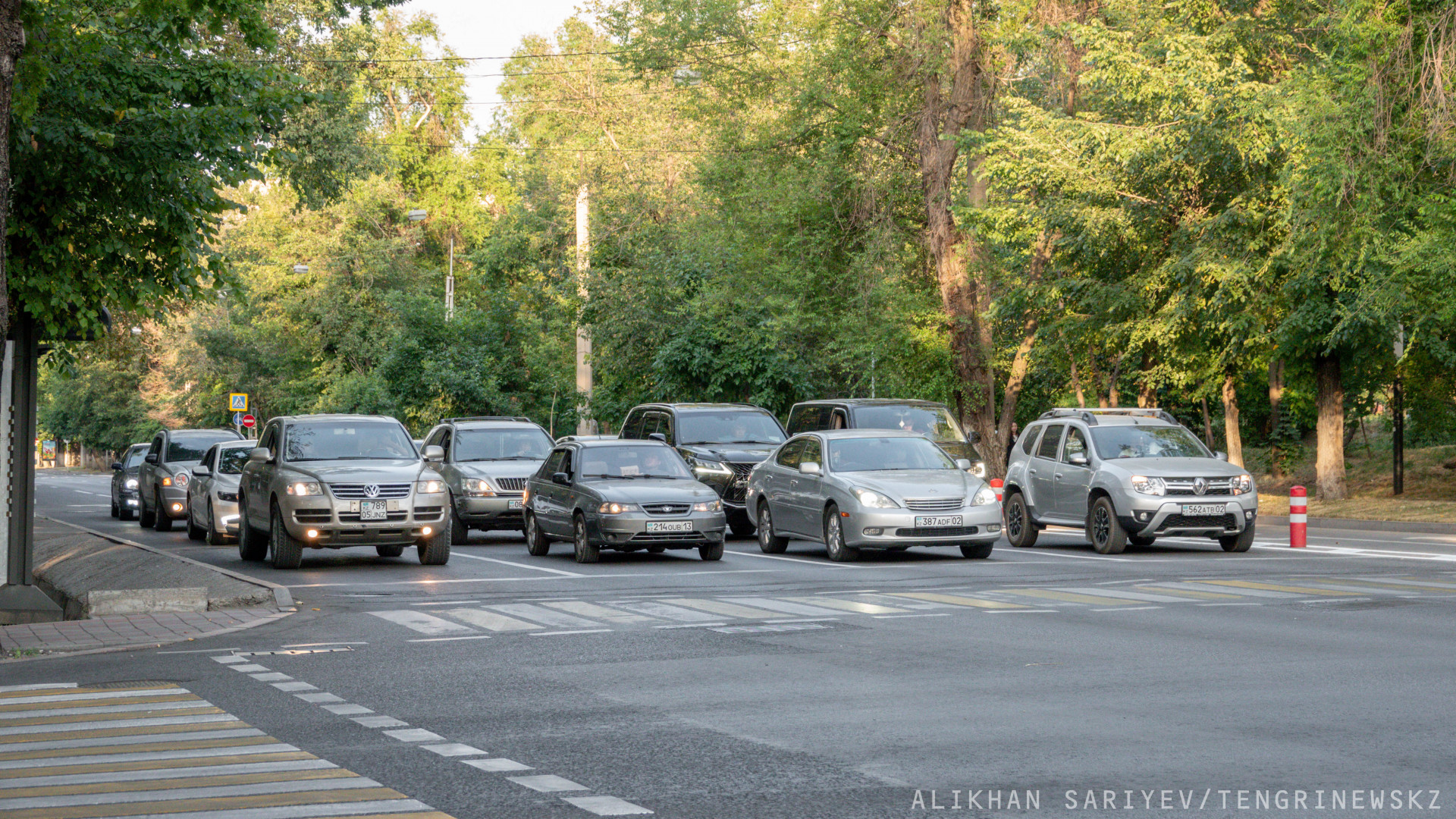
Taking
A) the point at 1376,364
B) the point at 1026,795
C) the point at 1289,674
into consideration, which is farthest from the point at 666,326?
the point at 1026,795

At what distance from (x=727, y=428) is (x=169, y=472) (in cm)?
1087

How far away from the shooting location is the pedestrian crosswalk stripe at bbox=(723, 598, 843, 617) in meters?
13.8

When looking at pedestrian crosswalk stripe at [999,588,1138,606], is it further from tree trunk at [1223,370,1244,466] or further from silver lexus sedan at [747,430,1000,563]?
tree trunk at [1223,370,1244,466]

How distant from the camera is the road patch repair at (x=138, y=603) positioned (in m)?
12.4

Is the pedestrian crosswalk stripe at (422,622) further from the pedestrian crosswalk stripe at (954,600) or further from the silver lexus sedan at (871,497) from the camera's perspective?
the silver lexus sedan at (871,497)

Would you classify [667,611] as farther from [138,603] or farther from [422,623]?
[138,603]

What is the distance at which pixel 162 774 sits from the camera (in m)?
7.13

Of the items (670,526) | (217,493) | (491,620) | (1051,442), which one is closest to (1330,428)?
(1051,442)

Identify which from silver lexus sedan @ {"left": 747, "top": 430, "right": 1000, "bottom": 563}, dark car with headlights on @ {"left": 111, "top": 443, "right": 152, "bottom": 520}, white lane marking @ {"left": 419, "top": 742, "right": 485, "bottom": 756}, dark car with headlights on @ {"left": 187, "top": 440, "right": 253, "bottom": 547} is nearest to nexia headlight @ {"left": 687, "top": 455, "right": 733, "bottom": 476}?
silver lexus sedan @ {"left": 747, "top": 430, "right": 1000, "bottom": 563}

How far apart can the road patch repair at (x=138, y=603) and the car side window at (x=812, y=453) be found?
7.64 metres

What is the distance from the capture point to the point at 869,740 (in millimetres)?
7801

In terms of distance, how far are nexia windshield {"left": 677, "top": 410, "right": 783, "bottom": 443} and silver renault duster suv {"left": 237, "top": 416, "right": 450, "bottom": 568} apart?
249 inches

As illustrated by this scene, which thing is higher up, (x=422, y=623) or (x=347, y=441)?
(x=347, y=441)

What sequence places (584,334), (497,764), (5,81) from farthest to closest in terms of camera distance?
1. (584,334)
2. (5,81)
3. (497,764)
